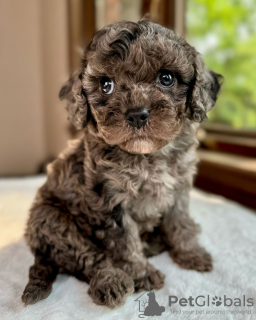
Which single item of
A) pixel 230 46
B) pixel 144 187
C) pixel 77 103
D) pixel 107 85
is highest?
pixel 230 46

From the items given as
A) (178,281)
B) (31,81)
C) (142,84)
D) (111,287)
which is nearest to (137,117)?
(142,84)

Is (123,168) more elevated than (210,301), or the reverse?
(123,168)

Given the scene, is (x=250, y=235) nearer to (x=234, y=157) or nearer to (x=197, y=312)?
(x=197, y=312)

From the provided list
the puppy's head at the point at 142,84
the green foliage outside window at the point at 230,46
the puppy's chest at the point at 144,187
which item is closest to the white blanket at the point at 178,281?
the puppy's chest at the point at 144,187

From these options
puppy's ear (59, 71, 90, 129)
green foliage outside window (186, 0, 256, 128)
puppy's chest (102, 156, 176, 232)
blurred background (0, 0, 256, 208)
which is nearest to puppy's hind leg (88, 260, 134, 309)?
puppy's chest (102, 156, 176, 232)

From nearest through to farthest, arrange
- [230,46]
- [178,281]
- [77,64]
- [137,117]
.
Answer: [137,117] → [178,281] → [230,46] → [77,64]

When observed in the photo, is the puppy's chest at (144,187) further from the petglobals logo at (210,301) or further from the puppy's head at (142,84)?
the petglobals logo at (210,301)

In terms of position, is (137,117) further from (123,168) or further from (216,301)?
(216,301)

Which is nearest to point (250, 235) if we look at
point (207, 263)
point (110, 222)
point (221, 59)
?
point (207, 263)
